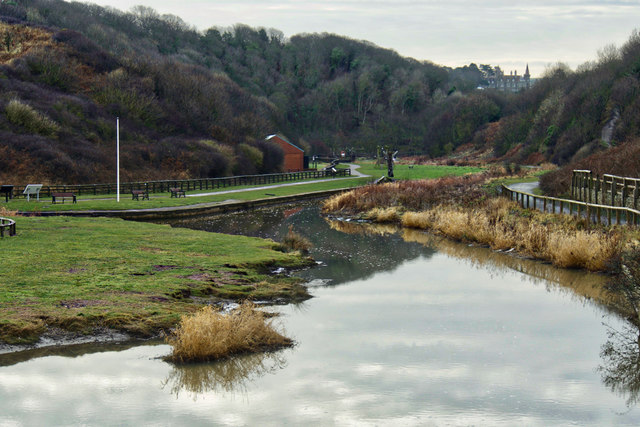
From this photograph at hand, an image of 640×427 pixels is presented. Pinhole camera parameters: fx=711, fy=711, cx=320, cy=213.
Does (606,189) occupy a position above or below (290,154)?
below

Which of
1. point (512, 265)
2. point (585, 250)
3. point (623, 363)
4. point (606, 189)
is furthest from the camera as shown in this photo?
point (606, 189)

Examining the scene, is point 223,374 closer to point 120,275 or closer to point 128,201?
point 120,275

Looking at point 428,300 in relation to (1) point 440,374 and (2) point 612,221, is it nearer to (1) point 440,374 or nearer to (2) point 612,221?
(1) point 440,374

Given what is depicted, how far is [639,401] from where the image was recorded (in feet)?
38.2

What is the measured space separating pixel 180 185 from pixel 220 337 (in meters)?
46.6

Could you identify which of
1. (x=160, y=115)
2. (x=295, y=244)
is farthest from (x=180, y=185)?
(x=295, y=244)

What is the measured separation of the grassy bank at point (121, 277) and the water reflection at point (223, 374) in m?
2.33

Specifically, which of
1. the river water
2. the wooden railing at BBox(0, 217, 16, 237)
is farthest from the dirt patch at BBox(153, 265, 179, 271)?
the wooden railing at BBox(0, 217, 16, 237)

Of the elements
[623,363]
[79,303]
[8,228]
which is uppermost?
[8,228]

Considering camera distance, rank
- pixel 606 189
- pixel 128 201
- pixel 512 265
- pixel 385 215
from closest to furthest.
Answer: pixel 512 265
pixel 606 189
pixel 385 215
pixel 128 201

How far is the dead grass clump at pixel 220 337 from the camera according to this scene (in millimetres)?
12672

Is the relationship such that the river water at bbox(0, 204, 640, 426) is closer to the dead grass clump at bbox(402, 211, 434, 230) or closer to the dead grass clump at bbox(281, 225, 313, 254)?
the dead grass clump at bbox(281, 225, 313, 254)

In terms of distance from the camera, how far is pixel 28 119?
213ft

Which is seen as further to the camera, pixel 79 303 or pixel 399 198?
pixel 399 198
